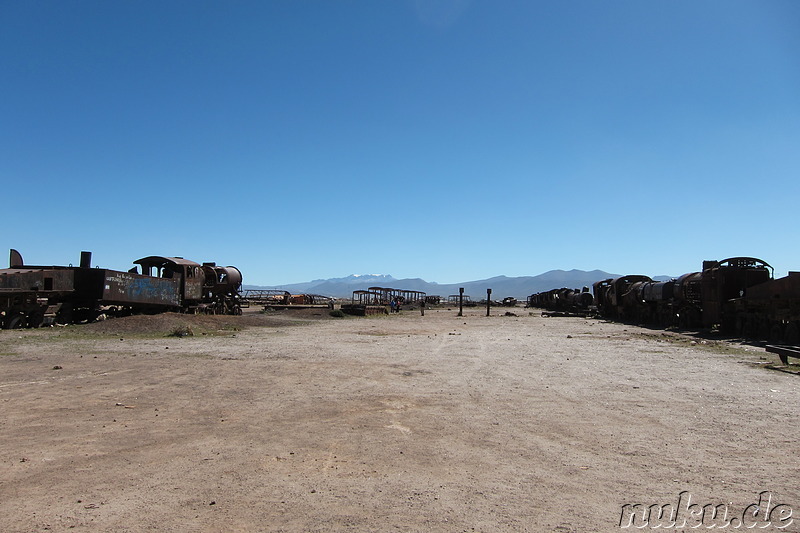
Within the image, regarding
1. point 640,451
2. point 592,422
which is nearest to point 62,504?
point 640,451

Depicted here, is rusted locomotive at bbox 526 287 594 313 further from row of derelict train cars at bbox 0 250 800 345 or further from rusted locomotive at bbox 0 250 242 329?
rusted locomotive at bbox 0 250 242 329

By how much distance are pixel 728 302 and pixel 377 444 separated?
2403 centimetres

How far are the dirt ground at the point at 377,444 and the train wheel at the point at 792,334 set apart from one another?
8249mm

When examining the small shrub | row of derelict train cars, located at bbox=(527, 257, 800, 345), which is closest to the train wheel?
row of derelict train cars, located at bbox=(527, 257, 800, 345)

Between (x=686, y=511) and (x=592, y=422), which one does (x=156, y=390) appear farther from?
(x=686, y=511)

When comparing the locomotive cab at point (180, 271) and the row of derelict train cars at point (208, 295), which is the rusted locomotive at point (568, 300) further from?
the locomotive cab at point (180, 271)

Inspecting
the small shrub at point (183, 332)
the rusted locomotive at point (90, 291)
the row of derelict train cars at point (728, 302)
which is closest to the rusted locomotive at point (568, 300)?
the row of derelict train cars at point (728, 302)

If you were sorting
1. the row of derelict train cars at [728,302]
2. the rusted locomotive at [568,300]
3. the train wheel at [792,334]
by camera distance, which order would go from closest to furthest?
the train wheel at [792,334]
the row of derelict train cars at [728,302]
the rusted locomotive at [568,300]

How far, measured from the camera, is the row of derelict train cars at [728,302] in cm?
1962

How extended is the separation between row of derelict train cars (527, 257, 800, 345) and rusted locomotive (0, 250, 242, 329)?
91.4ft

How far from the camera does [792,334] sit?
19.1m

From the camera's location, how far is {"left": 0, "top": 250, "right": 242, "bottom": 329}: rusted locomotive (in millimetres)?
20938

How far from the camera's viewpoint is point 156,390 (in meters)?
9.29

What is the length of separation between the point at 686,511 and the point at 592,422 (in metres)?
2.96
